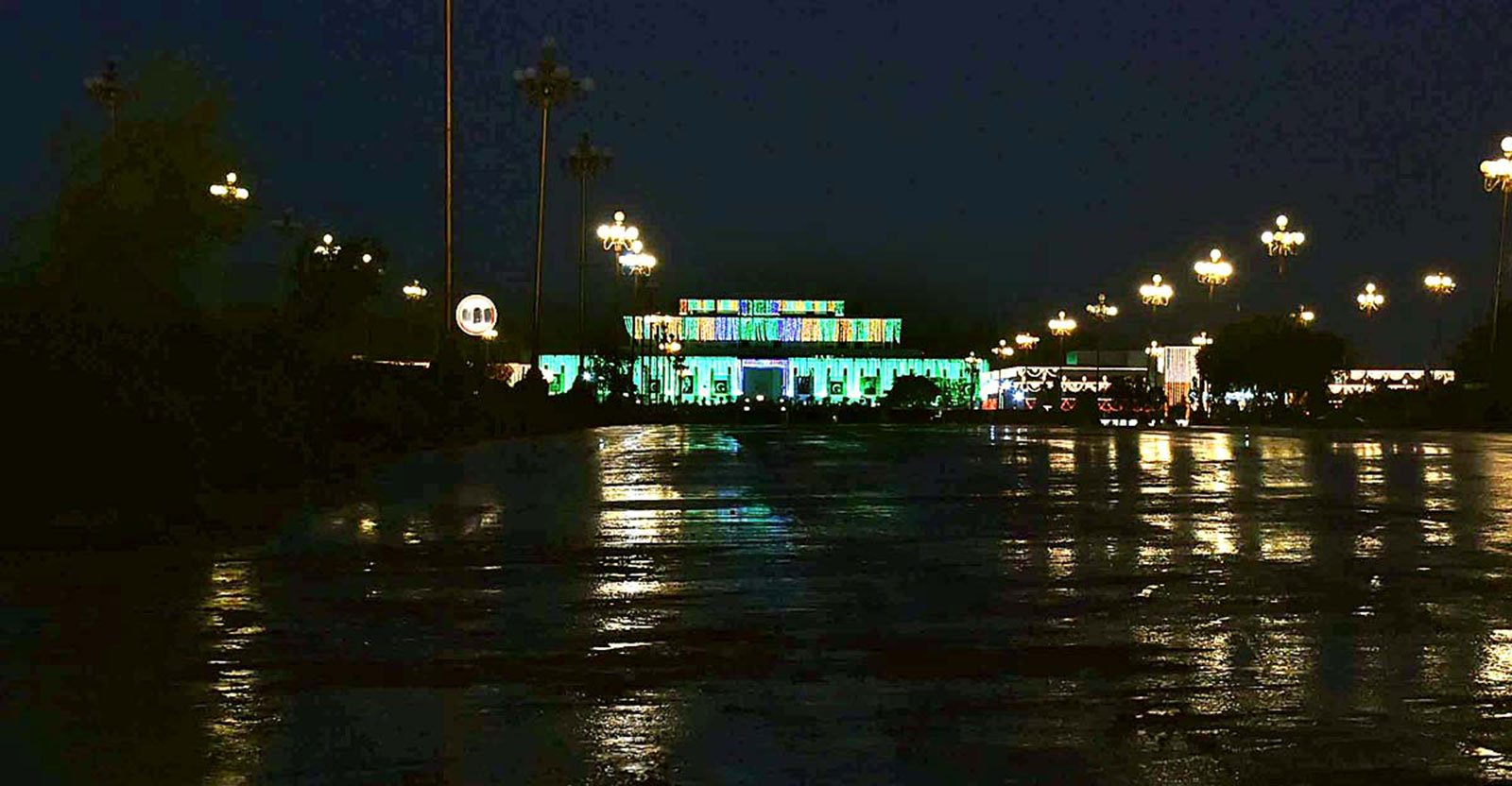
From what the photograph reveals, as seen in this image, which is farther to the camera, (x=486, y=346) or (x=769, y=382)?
(x=769, y=382)

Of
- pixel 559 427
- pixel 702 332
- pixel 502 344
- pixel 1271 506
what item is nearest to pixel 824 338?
pixel 702 332

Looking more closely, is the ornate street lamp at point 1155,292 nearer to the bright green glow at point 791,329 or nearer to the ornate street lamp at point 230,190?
the ornate street lamp at point 230,190

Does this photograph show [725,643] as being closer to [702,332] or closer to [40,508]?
[40,508]

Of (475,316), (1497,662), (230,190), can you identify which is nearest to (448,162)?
(475,316)

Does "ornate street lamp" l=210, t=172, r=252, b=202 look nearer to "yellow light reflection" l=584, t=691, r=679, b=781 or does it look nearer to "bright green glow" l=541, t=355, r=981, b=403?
"yellow light reflection" l=584, t=691, r=679, b=781

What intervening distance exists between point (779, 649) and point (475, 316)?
40064 mm

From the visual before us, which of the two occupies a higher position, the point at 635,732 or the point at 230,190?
the point at 230,190

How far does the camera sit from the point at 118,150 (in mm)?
59188

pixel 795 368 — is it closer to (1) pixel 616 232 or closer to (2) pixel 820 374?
(2) pixel 820 374

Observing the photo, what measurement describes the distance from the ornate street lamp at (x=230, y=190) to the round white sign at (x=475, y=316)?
11.8m

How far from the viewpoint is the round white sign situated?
4847 centimetres

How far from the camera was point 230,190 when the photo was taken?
186 ft

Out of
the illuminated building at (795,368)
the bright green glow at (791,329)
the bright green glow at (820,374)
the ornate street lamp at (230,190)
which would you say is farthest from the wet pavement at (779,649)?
the bright green glow at (791,329)

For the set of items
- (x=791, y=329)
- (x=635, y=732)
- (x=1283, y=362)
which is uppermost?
(x=791, y=329)
